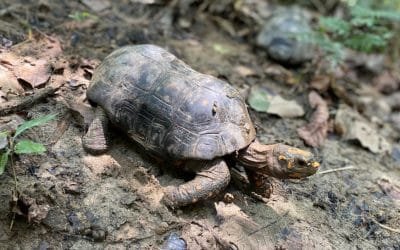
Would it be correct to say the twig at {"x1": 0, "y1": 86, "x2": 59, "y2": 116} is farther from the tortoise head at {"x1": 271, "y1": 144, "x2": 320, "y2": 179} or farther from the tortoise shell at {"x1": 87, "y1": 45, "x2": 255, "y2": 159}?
the tortoise head at {"x1": 271, "y1": 144, "x2": 320, "y2": 179}

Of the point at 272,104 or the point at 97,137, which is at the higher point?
the point at 97,137

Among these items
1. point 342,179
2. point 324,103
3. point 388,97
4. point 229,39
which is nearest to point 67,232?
point 342,179

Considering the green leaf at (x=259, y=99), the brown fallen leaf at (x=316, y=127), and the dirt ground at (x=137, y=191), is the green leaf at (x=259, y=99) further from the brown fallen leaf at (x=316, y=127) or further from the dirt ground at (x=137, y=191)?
the brown fallen leaf at (x=316, y=127)

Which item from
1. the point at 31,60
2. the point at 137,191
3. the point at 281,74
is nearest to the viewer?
the point at 137,191

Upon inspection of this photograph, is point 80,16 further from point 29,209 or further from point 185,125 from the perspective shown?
point 29,209

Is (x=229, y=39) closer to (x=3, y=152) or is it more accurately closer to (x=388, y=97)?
(x=388, y=97)

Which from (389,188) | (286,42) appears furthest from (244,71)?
(389,188)

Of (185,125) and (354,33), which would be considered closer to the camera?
(185,125)
